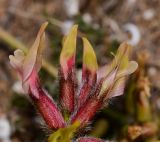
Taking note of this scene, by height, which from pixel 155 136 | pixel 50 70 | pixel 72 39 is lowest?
pixel 155 136

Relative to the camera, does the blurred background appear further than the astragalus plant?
Yes

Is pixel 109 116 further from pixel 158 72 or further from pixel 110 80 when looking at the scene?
pixel 110 80

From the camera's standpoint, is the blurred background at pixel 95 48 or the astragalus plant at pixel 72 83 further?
the blurred background at pixel 95 48

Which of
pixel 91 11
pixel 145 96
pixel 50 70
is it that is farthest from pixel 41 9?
pixel 145 96

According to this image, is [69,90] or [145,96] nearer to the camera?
[69,90]

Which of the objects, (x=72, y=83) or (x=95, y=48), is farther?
(x=95, y=48)
